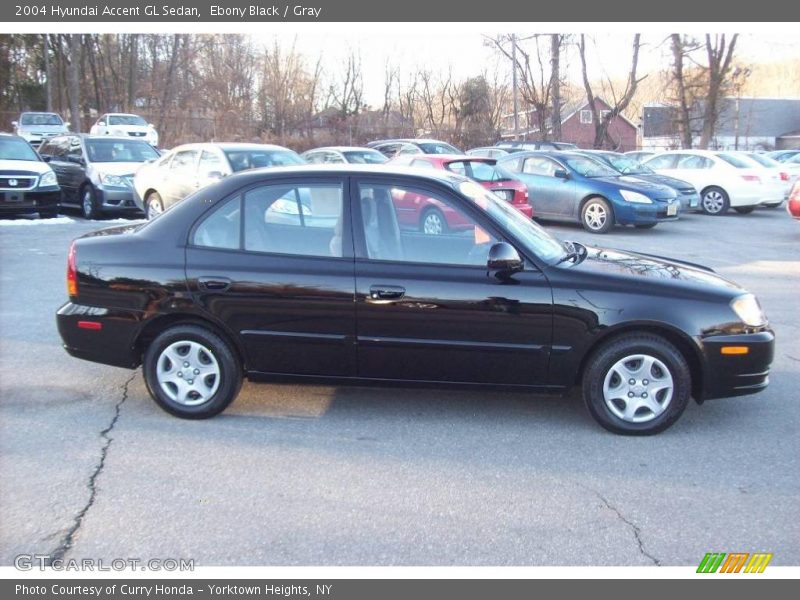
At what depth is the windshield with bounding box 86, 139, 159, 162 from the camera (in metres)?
15.2

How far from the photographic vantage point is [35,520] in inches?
143

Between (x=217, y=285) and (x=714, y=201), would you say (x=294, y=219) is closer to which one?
(x=217, y=285)

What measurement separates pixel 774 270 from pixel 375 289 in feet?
26.0

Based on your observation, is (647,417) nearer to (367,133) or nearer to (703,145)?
(703,145)

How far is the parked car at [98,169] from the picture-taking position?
573 inches

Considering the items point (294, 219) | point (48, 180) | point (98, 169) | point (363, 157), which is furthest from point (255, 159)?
point (294, 219)

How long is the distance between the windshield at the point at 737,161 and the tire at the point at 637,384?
15.5 metres

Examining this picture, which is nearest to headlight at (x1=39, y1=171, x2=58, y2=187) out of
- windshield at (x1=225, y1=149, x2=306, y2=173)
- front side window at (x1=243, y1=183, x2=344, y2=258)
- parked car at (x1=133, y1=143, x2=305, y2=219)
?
parked car at (x1=133, y1=143, x2=305, y2=219)

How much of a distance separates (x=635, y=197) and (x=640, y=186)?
1.71ft

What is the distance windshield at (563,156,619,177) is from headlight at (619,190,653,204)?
3.24 feet

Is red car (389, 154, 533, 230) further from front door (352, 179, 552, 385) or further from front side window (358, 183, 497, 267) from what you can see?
front door (352, 179, 552, 385)

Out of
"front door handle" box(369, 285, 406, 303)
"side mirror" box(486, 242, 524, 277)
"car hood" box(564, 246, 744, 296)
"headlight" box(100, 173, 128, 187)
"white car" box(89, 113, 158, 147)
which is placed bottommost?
"front door handle" box(369, 285, 406, 303)

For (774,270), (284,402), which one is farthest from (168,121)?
(284,402)

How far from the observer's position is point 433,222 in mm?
4883
